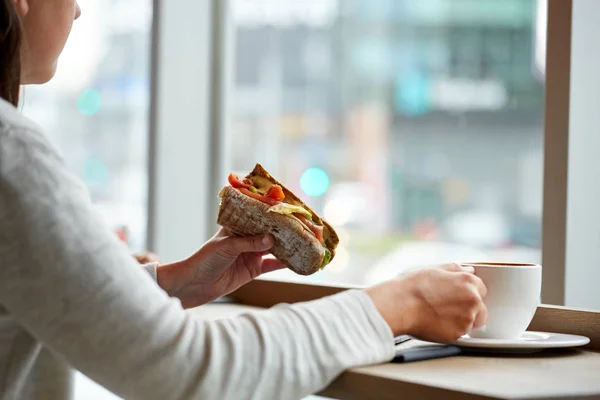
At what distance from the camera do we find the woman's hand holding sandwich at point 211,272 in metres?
1.11

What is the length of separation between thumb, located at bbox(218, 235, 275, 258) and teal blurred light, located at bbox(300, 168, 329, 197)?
1299mm

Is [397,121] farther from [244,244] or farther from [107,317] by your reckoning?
[107,317]

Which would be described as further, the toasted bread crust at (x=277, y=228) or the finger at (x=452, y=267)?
the toasted bread crust at (x=277, y=228)

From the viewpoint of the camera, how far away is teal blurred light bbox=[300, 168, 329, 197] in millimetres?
2396

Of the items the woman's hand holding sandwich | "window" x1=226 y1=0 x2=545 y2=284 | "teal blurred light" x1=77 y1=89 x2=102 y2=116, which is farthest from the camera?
"teal blurred light" x1=77 y1=89 x2=102 y2=116

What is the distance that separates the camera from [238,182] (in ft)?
3.50

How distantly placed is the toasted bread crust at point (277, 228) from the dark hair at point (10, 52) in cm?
30

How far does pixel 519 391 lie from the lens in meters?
0.68

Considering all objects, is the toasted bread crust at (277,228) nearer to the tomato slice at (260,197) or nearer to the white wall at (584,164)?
the tomato slice at (260,197)

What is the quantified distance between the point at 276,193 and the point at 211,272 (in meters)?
0.18

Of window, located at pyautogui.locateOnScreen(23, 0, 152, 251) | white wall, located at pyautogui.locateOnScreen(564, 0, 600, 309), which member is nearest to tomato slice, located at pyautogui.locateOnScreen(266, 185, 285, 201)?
white wall, located at pyautogui.locateOnScreen(564, 0, 600, 309)

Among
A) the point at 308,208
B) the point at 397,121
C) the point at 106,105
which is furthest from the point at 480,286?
the point at 106,105

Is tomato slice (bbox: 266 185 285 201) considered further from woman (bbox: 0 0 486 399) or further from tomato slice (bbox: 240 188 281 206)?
woman (bbox: 0 0 486 399)

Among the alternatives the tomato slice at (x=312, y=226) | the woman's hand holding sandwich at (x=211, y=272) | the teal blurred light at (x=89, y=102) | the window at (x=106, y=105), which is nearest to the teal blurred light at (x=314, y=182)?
the window at (x=106, y=105)
